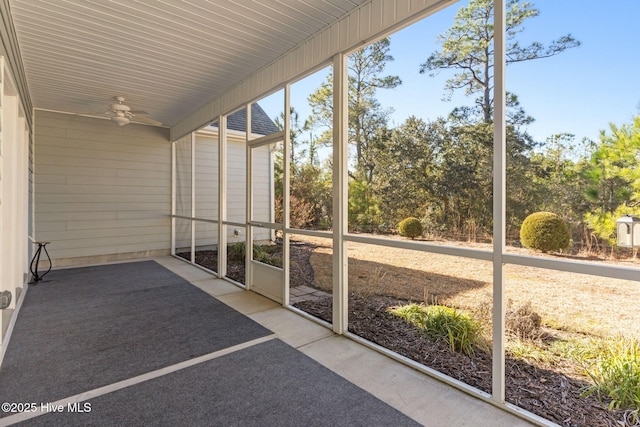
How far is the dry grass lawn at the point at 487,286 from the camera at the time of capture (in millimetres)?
2100

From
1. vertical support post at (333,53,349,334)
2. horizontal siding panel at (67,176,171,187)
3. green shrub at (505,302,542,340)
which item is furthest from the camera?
horizontal siding panel at (67,176,171,187)

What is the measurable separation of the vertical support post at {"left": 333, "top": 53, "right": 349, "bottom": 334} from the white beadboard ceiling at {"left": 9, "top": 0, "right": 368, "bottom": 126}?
1.78ft

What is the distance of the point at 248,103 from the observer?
15.1 feet

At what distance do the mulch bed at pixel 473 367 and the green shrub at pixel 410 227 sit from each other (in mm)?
1010

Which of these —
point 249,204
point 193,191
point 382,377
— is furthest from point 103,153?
point 382,377

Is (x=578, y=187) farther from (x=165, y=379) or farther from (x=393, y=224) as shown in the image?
(x=165, y=379)

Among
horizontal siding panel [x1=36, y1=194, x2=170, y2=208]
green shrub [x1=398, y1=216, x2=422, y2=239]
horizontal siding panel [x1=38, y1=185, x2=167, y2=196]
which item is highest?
horizontal siding panel [x1=38, y1=185, x2=167, y2=196]

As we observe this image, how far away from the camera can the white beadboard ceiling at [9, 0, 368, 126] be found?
9.57 feet

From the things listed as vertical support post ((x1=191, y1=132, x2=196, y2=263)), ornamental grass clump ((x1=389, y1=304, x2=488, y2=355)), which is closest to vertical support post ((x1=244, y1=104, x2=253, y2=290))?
vertical support post ((x1=191, y1=132, x2=196, y2=263))

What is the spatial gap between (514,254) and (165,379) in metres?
2.58

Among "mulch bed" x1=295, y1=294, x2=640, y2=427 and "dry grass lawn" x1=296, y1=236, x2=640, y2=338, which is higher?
"dry grass lawn" x1=296, y1=236, x2=640, y2=338

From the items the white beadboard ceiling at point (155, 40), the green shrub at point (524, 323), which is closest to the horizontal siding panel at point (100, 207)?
the white beadboard ceiling at point (155, 40)

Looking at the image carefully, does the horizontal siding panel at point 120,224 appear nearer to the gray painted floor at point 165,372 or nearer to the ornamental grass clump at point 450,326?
the gray painted floor at point 165,372

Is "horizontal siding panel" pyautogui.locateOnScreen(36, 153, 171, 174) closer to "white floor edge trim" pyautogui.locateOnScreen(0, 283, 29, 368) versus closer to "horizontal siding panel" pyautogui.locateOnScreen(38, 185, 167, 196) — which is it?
"horizontal siding panel" pyautogui.locateOnScreen(38, 185, 167, 196)
